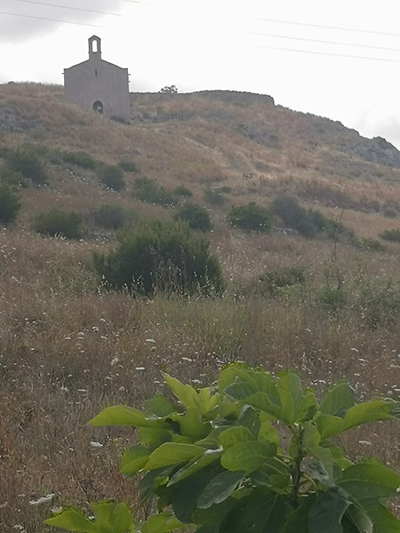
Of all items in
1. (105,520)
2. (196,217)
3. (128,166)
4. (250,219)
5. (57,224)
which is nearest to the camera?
(105,520)

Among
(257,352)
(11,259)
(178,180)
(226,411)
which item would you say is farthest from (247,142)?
(226,411)

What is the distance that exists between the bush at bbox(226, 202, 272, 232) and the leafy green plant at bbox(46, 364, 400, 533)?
19891 millimetres

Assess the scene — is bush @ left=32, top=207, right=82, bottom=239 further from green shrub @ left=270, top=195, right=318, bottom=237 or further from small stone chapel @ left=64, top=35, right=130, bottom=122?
small stone chapel @ left=64, top=35, right=130, bottom=122

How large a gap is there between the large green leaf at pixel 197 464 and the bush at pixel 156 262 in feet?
25.1

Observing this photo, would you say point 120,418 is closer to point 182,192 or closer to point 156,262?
point 156,262

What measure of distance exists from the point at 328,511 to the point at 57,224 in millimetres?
14918

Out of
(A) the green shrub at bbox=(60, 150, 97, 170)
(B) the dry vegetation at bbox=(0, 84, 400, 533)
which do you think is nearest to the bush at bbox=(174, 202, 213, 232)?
(B) the dry vegetation at bbox=(0, 84, 400, 533)

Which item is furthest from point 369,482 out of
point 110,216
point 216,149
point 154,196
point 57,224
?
point 216,149

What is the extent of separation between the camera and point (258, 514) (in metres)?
1.17

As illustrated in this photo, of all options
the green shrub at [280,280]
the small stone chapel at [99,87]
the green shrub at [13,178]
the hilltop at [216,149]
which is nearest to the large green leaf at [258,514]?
the green shrub at [280,280]

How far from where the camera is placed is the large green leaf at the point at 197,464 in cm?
116

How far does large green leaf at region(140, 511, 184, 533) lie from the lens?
1373mm

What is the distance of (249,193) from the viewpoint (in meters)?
32.0

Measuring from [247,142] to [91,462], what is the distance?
51.2m
